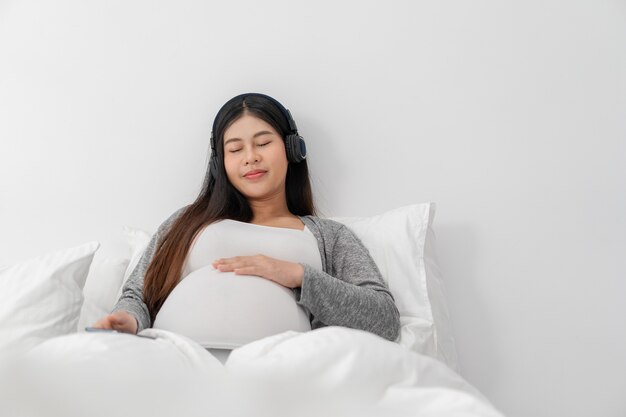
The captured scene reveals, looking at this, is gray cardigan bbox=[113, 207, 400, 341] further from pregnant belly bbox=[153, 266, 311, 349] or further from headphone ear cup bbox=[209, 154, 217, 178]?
headphone ear cup bbox=[209, 154, 217, 178]

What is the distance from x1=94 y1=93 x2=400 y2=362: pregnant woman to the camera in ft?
3.42

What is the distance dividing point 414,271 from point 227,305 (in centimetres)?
47

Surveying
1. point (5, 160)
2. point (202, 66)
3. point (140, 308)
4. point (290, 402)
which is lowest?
point (140, 308)

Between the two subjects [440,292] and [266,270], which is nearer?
[266,270]

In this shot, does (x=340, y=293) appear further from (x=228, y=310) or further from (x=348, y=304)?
(x=228, y=310)

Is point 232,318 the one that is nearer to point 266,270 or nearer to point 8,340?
point 266,270

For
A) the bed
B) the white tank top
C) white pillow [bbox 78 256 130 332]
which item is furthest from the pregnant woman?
the bed

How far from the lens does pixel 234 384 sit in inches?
24.1

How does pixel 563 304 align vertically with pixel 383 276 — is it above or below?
below

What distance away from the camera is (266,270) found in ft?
3.61

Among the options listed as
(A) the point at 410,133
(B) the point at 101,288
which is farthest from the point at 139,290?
(A) the point at 410,133

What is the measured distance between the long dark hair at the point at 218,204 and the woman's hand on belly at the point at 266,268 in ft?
0.53

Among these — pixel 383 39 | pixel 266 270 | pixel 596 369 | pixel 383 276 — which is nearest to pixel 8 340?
pixel 266 270

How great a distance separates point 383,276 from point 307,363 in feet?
2.50
